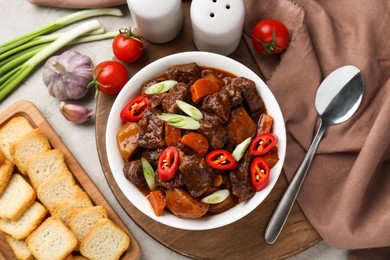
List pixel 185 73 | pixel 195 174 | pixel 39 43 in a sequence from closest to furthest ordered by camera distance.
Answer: pixel 195 174
pixel 185 73
pixel 39 43

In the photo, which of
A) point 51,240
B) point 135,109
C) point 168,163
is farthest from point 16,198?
point 168,163

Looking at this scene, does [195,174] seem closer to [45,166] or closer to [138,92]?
[138,92]

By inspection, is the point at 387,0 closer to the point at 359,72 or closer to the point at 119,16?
the point at 359,72

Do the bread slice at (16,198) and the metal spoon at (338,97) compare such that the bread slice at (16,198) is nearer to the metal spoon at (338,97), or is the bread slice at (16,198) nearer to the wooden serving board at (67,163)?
the wooden serving board at (67,163)

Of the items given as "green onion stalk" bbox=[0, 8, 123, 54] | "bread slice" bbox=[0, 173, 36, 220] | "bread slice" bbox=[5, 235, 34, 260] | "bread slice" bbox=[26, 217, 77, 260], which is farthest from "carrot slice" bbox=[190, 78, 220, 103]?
"bread slice" bbox=[5, 235, 34, 260]

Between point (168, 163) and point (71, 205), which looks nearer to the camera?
point (168, 163)

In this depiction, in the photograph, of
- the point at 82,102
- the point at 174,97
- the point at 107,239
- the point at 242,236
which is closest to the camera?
the point at 174,97

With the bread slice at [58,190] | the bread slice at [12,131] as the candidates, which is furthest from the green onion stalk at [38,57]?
the bread slice at [58,190]
